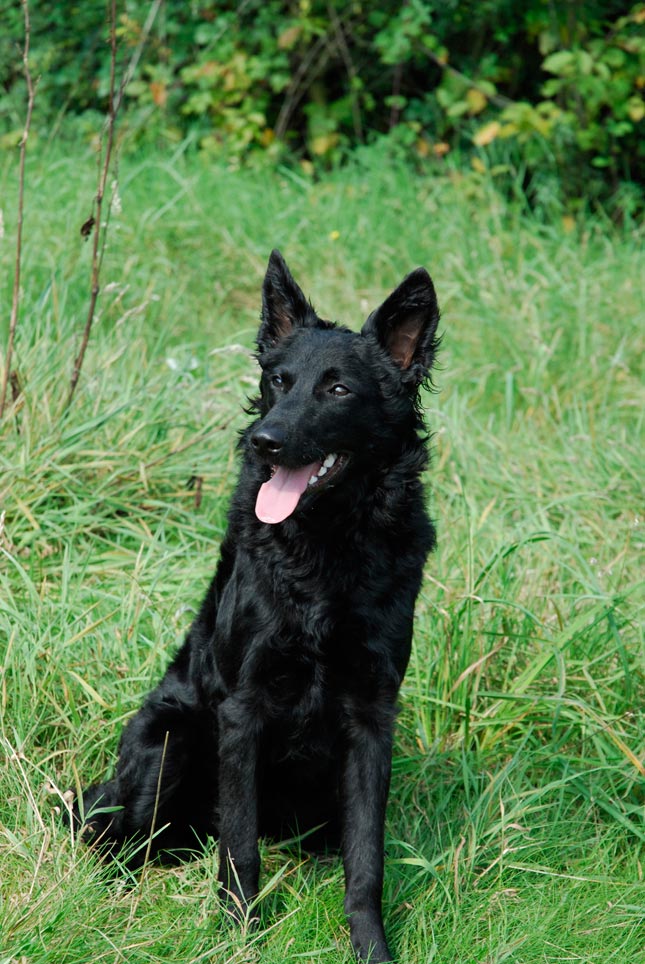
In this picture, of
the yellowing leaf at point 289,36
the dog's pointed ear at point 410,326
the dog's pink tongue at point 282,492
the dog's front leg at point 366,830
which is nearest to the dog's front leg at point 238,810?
the dog's front leg at point 366,830

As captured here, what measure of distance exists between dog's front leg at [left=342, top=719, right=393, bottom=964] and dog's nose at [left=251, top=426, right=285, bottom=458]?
2.21ft

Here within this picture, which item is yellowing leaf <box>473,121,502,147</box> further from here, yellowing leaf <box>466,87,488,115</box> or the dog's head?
the dog's head

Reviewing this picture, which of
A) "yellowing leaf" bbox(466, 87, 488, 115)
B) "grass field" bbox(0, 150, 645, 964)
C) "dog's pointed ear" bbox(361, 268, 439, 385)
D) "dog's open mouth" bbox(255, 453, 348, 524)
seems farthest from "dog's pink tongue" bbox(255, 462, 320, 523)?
"yellowing leaf" bbox(466, 87, 488, 115)

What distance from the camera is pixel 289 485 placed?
2586 millimetres

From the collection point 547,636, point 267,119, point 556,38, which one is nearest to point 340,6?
point 267,119

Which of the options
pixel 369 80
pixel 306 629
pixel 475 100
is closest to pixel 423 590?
pixel 306 629

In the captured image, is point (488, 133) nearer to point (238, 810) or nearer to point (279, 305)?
point (279, 305)

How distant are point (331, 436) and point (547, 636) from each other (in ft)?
4.09

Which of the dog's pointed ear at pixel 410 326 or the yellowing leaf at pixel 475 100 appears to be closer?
the dog's pointed ear at pixel 410 326

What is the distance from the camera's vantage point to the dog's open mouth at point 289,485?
2.54m

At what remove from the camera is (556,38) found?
7055 millimetres

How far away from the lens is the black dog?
2.57m

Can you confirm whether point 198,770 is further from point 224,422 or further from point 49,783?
point 224,422

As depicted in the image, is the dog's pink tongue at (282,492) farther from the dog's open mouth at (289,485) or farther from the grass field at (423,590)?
the grass field at (423,590)
